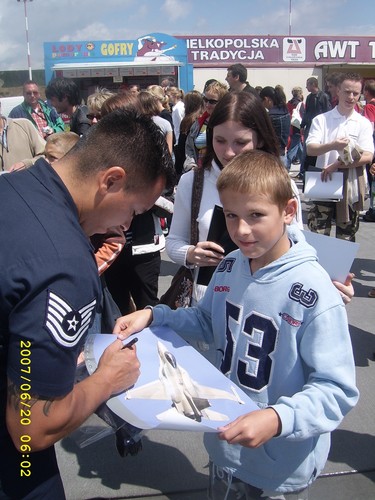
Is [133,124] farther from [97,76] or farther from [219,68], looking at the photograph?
[219,68]

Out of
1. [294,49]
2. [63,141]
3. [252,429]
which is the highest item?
[294,49]

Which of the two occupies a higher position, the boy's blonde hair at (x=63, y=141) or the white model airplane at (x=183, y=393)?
the boy's blonde hair at (x=63, y=141)

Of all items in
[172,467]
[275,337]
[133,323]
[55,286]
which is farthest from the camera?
[172,467]

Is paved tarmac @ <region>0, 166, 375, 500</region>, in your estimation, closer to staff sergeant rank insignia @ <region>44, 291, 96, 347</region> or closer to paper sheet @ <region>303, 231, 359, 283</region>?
paper sheet @ <region>303, 231, 359, 283</region>

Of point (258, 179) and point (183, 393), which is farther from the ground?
point (258, 179)

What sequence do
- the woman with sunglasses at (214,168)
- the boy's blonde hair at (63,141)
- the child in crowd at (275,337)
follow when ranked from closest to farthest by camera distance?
the child in crowd at (275,337), the woman with sunglasses at (214,168), the boy's blonde hair at (63,141)

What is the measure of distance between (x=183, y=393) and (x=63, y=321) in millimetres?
466

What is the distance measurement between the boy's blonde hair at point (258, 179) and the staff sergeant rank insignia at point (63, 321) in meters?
0.62

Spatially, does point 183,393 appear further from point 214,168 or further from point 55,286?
point 214,168

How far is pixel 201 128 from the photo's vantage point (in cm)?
593

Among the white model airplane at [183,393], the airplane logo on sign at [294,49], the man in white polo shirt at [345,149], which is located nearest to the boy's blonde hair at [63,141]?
the white model airplane at [183,393]

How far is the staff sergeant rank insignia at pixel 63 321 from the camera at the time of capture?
99 cm

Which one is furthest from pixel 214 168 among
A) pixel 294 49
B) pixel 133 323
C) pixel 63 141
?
pixel 294 49

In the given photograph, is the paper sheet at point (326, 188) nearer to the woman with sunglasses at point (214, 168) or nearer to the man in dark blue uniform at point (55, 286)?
the woman with sunglasses at point (214, 168)
